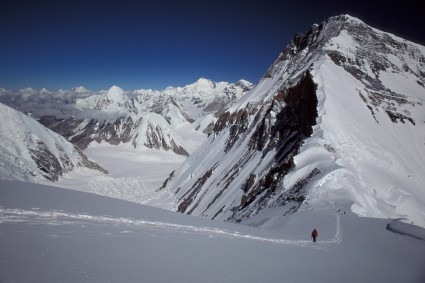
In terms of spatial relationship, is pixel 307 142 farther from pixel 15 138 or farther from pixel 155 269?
pixel 15 138

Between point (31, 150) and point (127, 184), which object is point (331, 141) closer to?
point (31, 150)

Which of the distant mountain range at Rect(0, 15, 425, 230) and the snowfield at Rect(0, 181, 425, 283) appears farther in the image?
the distant mountain range at Rect(0, 15, 425, 230)

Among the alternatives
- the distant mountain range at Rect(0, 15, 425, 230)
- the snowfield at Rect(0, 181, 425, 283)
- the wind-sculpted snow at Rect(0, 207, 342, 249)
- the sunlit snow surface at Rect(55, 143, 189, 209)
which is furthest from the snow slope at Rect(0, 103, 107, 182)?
the wind-sculpted snow at Rect(0, 207, 342, 249)

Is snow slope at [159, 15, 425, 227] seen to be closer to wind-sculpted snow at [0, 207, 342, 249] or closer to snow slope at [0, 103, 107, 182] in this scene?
wind-sculpted snow at [0, 207, 342, 249]

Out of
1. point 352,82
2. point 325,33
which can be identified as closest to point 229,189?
point 352,82

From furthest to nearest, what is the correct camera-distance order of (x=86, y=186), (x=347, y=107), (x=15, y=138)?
1. (x=86, y=186)
2. (x=15, y=138)
3. (x=347, y=107)

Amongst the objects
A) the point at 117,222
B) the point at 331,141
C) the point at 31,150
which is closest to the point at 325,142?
the point at 331,141
